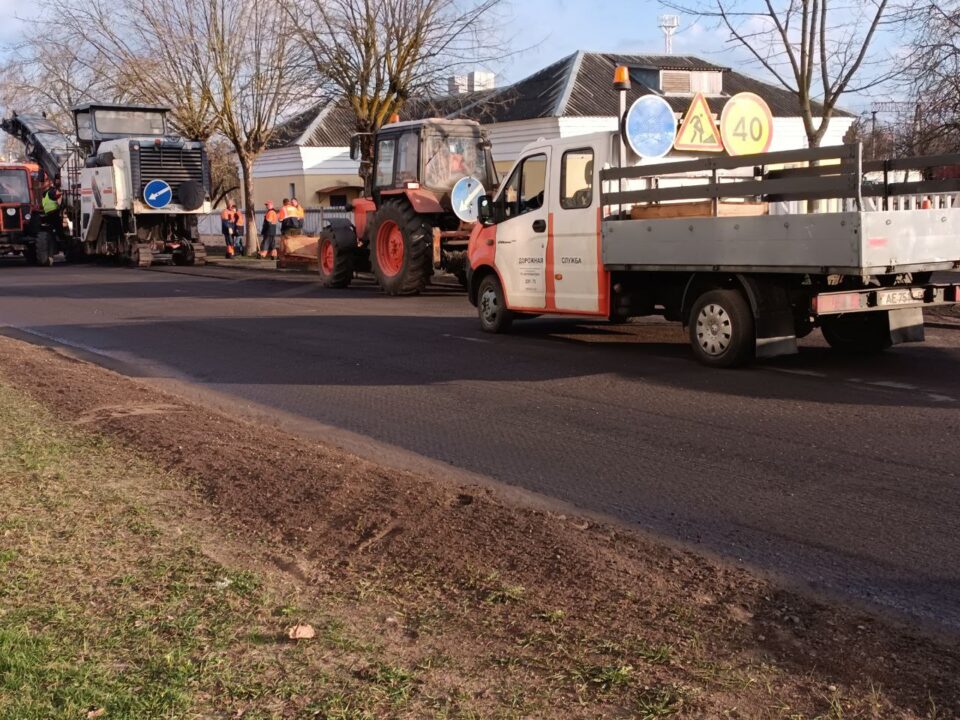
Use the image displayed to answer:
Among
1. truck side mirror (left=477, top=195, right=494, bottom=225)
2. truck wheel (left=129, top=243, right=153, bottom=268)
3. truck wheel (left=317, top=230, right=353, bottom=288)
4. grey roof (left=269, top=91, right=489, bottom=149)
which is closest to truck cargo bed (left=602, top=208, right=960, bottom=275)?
truck side mirror (left=477, top=195, right=494, bottom=225)

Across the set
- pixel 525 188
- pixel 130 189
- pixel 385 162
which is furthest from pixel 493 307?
pixel 130 189

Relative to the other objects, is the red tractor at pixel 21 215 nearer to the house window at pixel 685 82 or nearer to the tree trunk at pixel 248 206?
the tree trunk at pixel 248 206

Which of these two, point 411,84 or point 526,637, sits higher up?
point 411,84

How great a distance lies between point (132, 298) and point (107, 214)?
10648 millimetres

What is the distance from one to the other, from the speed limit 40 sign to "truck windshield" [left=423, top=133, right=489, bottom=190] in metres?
7.52

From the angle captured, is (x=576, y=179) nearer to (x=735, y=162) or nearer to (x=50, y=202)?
(x=735, y=162)

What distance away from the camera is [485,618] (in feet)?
13.3

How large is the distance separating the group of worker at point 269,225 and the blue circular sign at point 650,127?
16842mm

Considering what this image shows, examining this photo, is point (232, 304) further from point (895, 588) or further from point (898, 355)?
point (895, 588)

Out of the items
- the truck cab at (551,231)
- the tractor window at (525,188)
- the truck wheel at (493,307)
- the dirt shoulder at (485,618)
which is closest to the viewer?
the dirt shoulder at (485,618)

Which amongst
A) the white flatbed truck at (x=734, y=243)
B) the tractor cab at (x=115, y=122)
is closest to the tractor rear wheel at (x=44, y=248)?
the tractor cab at (x=115, y=122)

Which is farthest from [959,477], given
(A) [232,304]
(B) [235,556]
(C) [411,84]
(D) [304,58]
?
(D) [304,58]

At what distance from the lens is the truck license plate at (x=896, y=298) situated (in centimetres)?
892

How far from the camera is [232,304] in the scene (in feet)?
55.7
